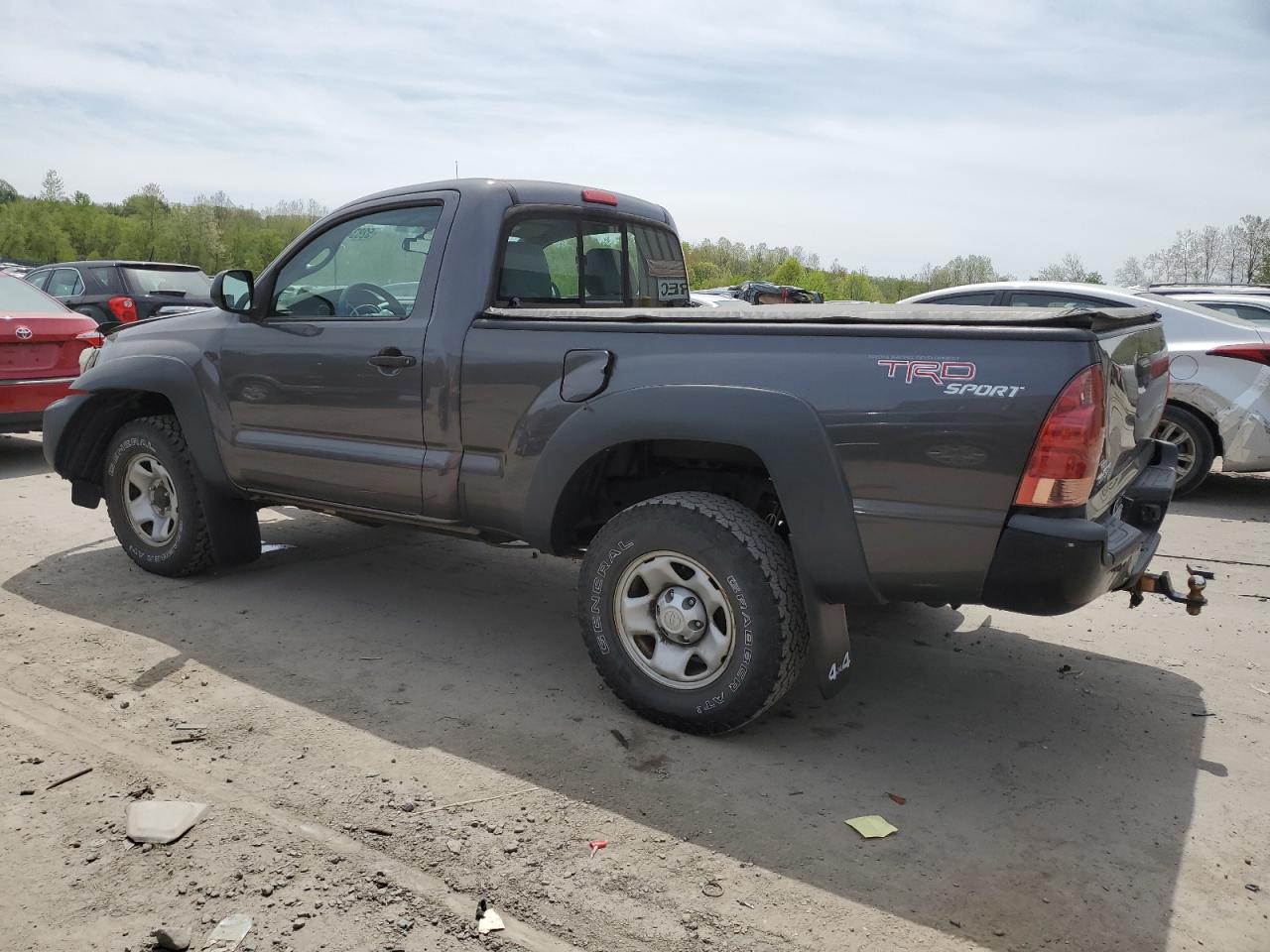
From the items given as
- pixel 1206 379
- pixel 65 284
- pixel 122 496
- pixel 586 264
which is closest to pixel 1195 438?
pixel 1206 379

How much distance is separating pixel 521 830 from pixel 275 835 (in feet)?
2.29

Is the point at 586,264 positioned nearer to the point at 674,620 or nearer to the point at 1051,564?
the point at 674,620

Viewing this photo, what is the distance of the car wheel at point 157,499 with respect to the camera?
16.6ft

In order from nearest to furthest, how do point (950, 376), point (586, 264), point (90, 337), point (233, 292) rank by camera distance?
point (950, 376) < point (586, 264) < point (233, 292) < point (90, 337)

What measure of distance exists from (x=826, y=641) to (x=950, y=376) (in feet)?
3.19

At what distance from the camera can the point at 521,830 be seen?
9.62 ft

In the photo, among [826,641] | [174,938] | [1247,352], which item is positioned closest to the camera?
[174,938]

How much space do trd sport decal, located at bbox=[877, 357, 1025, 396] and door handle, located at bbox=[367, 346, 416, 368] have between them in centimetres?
202

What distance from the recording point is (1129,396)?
329cm

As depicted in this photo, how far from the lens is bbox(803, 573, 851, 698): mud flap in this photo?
3.32 m

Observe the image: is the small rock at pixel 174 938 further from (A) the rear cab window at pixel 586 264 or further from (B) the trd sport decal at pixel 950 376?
(A) the rear cab window at pixel 586 264

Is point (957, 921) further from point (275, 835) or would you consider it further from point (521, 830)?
point (275, 835)

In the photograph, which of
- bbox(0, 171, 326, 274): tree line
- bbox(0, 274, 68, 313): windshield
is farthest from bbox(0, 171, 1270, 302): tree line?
bbox(0, 274, 68, 313): windshield

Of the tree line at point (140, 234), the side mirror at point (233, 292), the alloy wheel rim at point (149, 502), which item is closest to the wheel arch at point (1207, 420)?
the side mirror at point (233, 292)
